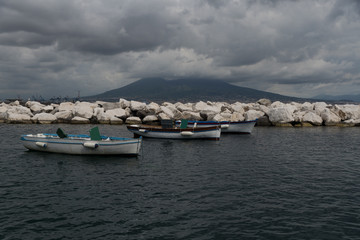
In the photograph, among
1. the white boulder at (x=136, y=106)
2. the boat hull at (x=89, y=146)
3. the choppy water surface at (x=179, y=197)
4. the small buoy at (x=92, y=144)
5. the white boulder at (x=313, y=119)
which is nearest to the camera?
the choppy water surface at (x=179, y=197)

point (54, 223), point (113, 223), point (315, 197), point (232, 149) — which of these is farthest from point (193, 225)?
point (232, 149)

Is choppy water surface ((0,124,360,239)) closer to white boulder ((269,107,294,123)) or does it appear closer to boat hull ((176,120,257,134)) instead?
boat hull ((176,120,257,134))

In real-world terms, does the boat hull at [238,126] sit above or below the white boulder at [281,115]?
below

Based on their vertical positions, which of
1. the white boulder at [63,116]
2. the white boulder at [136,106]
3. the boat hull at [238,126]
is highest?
the white boulder at [136,106]

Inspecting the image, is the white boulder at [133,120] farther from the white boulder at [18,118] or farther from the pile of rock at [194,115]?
the white boulder at [18,118]

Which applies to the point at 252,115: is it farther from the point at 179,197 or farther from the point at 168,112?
the point at 179,197

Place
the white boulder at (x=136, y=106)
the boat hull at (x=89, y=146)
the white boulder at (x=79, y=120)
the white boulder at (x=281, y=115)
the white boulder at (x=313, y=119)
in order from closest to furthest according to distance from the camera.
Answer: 1. the boat hull at (x=89, y=146)
2. the white boulder at (x=281, y=115)
3. the white boulder at (x=313, y=119)
4. the white boulder at (x=79, y=120)
5. the white boulder at (x=136, y=106)

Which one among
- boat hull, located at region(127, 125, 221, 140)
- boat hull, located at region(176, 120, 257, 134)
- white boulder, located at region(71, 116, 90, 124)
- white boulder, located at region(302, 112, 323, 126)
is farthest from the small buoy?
white boulder, located at region(302, 112, 323, 126)

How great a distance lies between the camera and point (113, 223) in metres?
11.7

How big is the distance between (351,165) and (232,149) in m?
11.8

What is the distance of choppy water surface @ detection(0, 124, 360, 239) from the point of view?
441 inches

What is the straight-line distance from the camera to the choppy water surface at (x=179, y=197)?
36.7ft

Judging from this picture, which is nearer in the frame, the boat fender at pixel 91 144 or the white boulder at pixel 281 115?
the boat fender at pixel 91 144

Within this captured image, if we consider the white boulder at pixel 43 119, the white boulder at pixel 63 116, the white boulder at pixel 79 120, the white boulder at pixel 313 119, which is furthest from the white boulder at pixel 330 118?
the white boulder at pixel 43 119
